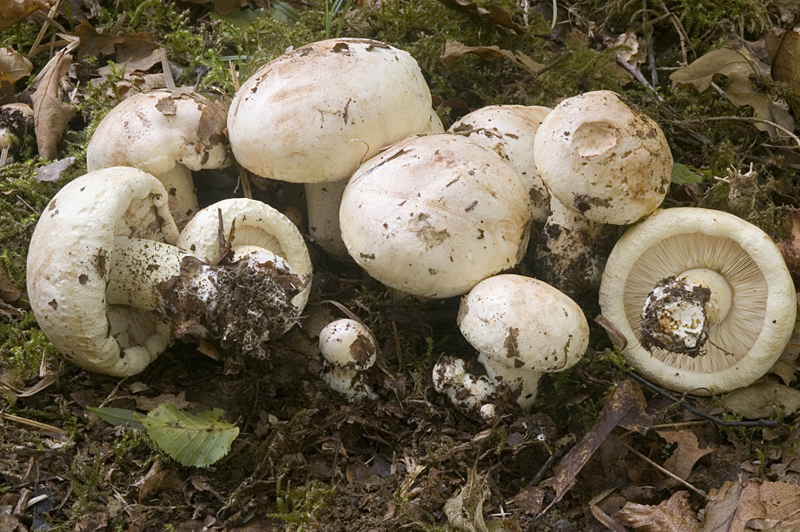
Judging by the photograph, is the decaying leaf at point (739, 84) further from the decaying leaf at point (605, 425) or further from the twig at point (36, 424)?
the twig at point (36, 424)

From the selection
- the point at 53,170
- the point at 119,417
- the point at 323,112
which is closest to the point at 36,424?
the point at 119,417

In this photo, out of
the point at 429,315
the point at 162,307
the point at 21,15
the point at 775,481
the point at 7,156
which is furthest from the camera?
the point at 21,15

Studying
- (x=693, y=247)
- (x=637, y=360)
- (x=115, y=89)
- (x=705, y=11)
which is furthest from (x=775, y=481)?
(x=115, y=89)

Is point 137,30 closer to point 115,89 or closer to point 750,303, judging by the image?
point 115,89

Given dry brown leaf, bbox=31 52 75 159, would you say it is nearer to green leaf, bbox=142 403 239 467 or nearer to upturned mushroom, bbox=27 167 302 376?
upturned mushroom, bbox=27 167 302 376

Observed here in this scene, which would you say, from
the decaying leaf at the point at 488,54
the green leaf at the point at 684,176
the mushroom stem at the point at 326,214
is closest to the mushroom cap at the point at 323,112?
the mushroom stem at the point at 326,214

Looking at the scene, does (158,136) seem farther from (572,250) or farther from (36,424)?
(572,250)
